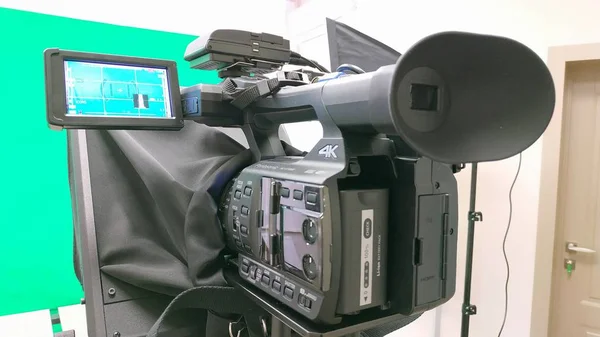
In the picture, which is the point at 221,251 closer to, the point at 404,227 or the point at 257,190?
the point at 257,190

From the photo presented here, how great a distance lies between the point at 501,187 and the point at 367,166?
5.22 ft

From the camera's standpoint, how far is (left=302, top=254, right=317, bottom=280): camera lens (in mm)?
458

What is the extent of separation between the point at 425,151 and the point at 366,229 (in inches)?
5.1

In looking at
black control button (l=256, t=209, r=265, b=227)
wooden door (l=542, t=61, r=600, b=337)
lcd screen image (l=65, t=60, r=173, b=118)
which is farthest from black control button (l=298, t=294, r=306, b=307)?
wooden door (l=542, t=61, r=600, b=337)

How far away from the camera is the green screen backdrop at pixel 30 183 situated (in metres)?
1.61

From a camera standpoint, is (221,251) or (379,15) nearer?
(221,251)

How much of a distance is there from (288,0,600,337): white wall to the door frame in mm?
29

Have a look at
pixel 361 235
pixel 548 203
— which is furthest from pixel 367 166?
pixel 548 203

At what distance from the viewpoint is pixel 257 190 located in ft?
1.93

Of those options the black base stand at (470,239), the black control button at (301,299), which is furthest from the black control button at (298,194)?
the black base stand at (470,239)

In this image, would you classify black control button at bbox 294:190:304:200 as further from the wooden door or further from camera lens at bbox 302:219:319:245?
the wooden door

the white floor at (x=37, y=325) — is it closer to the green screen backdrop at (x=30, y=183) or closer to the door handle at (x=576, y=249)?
→ the green screen backdrop at (x=30, y=183)

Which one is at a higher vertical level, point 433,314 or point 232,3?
point 232,3

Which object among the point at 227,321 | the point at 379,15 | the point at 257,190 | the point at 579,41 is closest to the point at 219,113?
the point at 257,190
